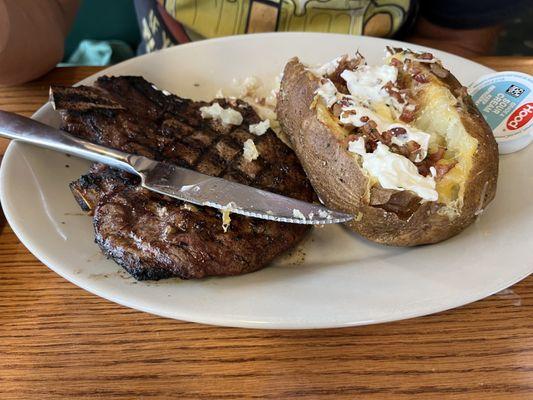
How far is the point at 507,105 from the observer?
3.97 ft

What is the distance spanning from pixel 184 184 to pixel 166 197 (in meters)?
0.05

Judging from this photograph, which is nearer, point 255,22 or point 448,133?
point 448,133

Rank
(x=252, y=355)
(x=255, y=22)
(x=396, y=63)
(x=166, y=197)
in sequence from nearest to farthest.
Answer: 1. (x=252, y=355)
2. (x=166, y=197)
3. (x=396, y=63)
4. (x=255, y=22)

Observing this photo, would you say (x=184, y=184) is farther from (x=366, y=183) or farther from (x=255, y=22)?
(x=255, y=22)

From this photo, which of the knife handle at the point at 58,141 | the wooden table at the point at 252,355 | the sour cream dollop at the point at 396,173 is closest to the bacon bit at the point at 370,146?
the sour cream dollop at the point at 396,173

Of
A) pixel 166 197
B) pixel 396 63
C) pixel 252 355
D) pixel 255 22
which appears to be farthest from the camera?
pixel 255 22

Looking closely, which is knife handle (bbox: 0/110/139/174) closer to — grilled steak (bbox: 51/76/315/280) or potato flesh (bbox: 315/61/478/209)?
grilled steak (bbox: 51/76/315/280)

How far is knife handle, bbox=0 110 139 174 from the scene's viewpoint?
3.40ft

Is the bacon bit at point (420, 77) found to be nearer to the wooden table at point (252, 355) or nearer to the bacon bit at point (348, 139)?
the bacon bit at point (348, 139)

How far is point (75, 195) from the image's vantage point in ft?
3.47

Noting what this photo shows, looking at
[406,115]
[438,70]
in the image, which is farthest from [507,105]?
[406,115]

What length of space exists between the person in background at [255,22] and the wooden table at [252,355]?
0.74 m

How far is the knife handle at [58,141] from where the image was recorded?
1.04 m

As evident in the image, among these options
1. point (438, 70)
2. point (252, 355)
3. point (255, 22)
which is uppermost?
point (438, 70)
